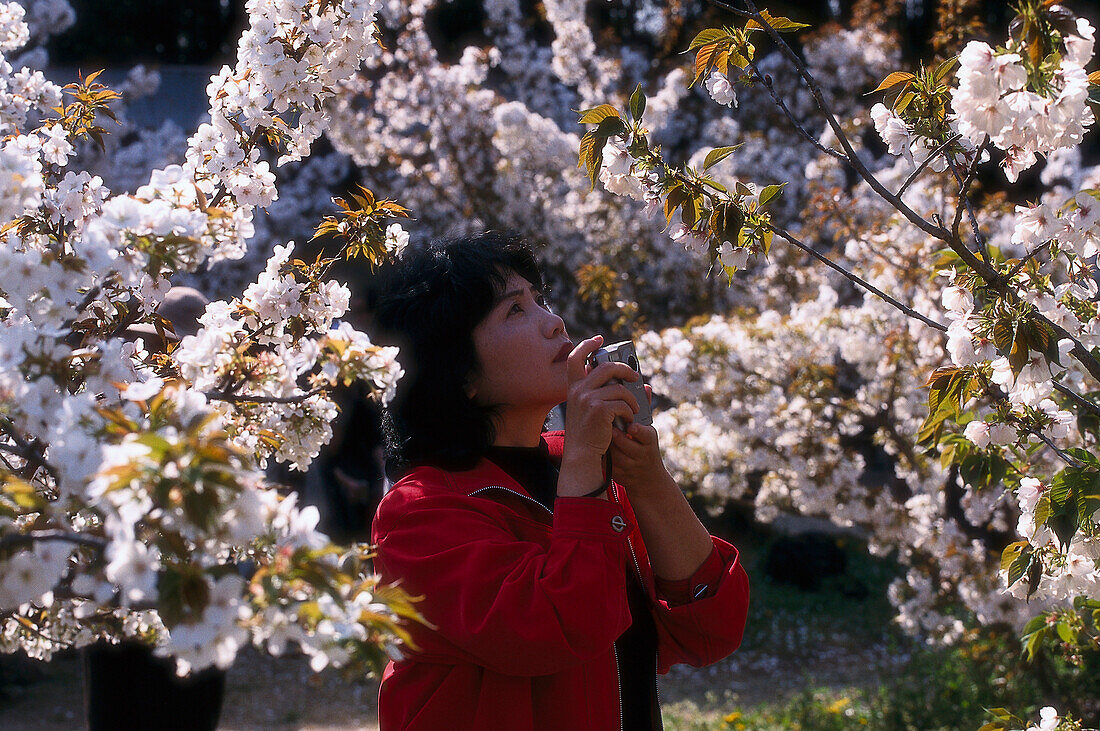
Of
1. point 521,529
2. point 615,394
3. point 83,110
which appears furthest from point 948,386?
point 83,110

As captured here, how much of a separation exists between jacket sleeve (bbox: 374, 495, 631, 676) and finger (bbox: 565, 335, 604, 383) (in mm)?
212

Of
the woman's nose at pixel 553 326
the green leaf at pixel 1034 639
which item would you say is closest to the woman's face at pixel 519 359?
the woman's nose at pixel 553 326

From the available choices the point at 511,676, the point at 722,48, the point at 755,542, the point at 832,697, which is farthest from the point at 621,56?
the point at 511,676

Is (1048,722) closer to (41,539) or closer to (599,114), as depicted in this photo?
(599,114)

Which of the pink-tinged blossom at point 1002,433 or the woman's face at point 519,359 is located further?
the pink-tinged blossom at point 1002,433

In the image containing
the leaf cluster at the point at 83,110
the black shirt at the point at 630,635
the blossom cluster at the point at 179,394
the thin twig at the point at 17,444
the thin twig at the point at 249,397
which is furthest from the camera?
the leaf cluster at the point at 83,110

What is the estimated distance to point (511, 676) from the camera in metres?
1.44

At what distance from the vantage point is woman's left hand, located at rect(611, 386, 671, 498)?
1525 mm

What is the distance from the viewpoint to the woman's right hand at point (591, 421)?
56.6 inches

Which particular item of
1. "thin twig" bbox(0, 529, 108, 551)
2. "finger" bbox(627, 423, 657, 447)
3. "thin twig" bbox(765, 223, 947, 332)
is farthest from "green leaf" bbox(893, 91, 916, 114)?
"thin twig" bbox(0, 529, 108, 551)

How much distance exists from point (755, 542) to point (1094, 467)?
273 inches

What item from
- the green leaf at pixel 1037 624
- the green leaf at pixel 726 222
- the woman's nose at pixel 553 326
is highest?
the green leaf at pixel 726 222

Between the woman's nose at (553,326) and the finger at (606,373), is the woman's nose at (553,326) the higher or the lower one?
the higher one

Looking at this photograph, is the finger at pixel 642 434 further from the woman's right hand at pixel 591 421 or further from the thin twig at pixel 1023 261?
the thin twig at pixel 1023 261
